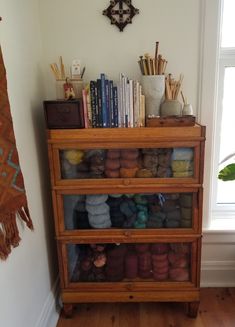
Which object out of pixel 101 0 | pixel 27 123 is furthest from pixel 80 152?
pixel 101 0

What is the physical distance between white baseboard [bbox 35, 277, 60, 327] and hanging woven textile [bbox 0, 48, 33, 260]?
0.61 meters

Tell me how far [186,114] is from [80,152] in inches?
22.7

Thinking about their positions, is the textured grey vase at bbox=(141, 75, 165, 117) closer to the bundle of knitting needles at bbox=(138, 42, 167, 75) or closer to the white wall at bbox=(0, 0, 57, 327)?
the bundle of knitting needles at bbox=(138, 42, 167, 75)

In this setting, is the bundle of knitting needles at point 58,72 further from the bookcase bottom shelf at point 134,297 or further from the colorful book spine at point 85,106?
the bookcase bottom shelf at point 134,297

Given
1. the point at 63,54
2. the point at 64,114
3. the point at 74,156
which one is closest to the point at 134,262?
the point at 74,156

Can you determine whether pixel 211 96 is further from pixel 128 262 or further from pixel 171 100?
pixel 128 262

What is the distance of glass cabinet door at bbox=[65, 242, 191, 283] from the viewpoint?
162cm

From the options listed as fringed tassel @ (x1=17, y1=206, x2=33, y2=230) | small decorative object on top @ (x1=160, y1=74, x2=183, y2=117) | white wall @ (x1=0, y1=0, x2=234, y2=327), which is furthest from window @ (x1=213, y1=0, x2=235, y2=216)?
fringed tassel @ (x1=17, y1=206, x2=33, y2=230)

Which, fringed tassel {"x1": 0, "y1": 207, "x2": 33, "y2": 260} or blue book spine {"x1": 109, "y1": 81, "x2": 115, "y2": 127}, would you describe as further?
blue book spine {"x1": 109, "y1": 81, "x2": 115, "y2": 127}

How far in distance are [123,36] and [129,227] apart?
1048mm

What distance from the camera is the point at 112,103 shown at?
142 centimetres

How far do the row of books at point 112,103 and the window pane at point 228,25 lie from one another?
656 mm

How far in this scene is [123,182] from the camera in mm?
1454

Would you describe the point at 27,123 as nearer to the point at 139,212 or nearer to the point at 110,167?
the point at 110,167
